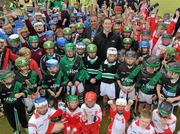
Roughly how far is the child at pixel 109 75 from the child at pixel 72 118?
124cm

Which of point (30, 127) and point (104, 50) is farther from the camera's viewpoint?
point (104, 50)

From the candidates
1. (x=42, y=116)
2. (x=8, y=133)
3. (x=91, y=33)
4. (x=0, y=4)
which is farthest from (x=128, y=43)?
(x=0, y=4)

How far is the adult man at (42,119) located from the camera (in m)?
4.95

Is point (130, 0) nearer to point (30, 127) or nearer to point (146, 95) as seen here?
point (146, 95)

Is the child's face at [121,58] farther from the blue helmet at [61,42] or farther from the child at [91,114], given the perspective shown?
the child at [91,114]

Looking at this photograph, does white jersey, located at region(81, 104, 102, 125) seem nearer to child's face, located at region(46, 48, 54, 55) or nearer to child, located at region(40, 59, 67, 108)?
child, located at region(40, 59, 67, 108)

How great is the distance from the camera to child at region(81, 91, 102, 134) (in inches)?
208

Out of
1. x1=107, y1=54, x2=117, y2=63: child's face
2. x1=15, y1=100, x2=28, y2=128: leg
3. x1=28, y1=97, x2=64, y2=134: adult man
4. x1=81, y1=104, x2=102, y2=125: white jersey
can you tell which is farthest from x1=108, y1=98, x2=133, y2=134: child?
x1=15, y1=100, x2=28, y2=128: leg

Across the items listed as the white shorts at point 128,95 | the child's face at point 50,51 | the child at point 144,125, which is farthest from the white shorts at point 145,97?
the child's face at point 50,51

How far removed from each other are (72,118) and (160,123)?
5.72 feet

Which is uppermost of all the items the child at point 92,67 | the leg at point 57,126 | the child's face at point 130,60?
the child's face at point 130,60

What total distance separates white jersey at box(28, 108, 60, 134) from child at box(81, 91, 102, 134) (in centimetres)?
68

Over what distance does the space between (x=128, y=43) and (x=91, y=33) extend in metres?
1.40

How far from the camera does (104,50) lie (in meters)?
7.04
